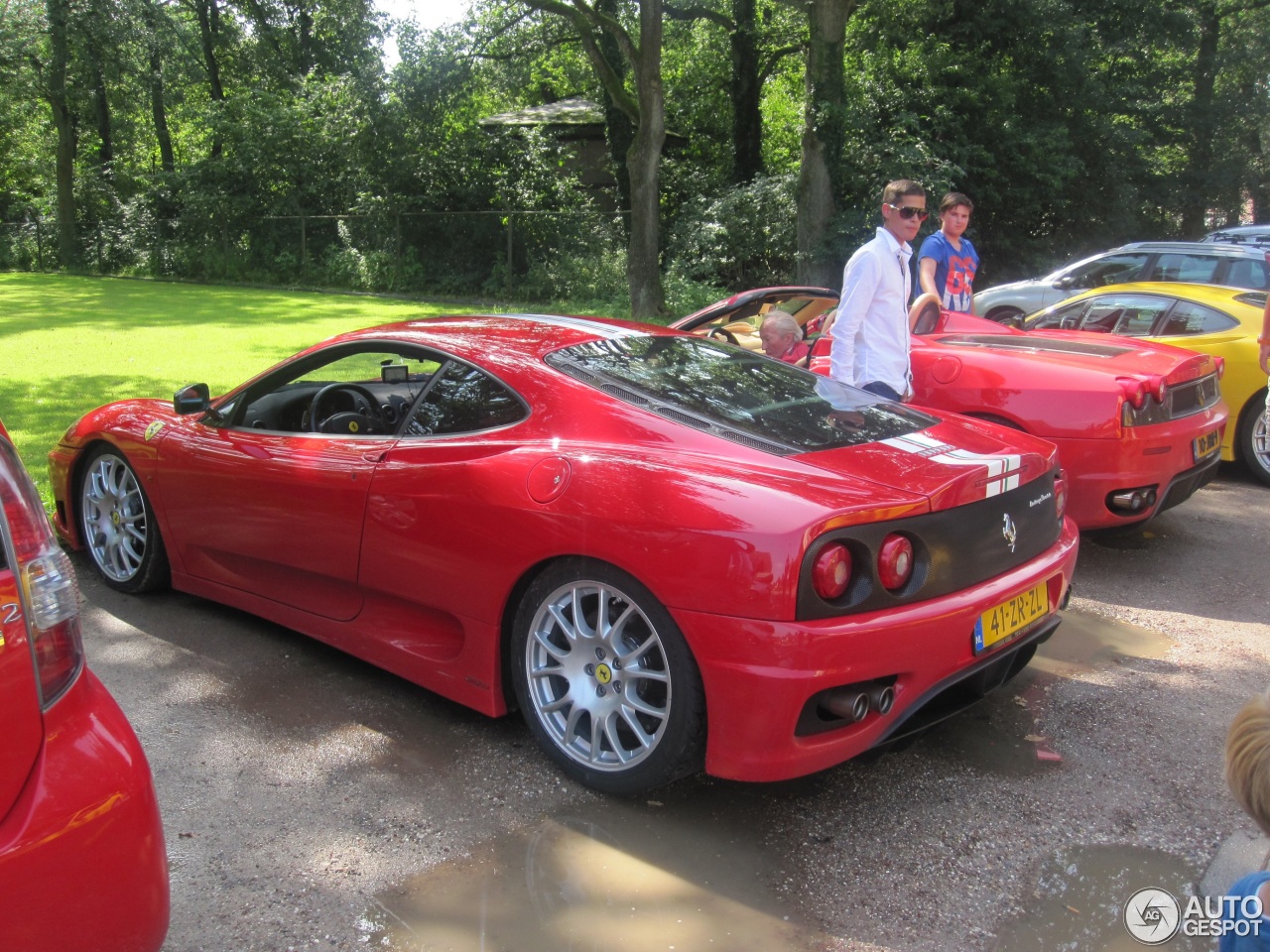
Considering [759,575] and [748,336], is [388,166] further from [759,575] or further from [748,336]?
[759,575]

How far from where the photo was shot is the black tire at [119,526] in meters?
4.78

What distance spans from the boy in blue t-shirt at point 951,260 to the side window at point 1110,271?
582 centimetres

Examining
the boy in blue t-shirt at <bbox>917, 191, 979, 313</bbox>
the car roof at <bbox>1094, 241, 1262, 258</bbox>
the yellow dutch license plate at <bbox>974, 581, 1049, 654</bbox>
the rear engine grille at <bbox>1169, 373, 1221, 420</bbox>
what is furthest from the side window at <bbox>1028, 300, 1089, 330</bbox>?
the yellow dutch license plate at <bbox>974, 581, 1049, 654</bbox>

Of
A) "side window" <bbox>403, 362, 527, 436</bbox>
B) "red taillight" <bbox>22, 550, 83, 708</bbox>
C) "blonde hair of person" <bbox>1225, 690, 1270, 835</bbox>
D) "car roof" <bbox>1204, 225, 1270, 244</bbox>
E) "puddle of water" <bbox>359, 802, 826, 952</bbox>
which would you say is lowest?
"puddle of water" <bbox>359, 802, 826, 952</bbox>

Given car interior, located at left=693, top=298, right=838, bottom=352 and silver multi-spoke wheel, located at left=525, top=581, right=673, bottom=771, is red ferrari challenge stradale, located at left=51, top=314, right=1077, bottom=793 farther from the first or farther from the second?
car interior, located at left=693, top=298, right=838, bottom=352

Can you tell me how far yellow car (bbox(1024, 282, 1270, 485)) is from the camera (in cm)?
736

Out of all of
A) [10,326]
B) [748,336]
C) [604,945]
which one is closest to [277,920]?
[604,945]

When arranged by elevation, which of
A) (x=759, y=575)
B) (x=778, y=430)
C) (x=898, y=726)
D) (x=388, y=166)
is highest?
(x=388, y=166)

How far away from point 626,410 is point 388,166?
78.4ft

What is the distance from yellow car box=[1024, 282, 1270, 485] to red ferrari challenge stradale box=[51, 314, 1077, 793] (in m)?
4.37

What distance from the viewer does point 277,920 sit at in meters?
2.68

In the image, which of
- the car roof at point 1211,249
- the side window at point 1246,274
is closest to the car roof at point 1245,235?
the car roof at point 1211,249

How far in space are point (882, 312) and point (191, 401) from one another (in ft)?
10.4
